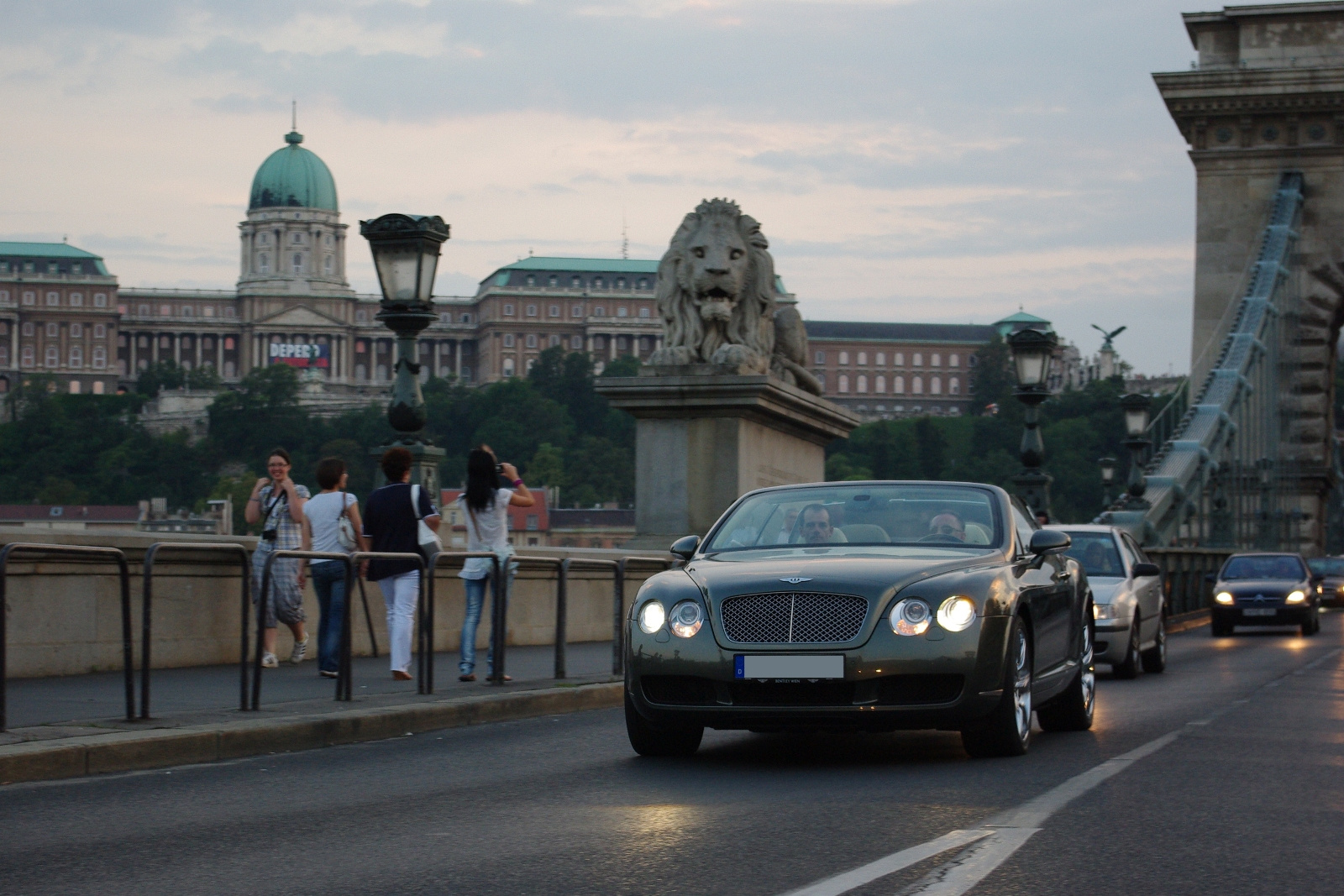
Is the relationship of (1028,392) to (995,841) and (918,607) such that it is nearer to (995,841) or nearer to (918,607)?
(918,607)

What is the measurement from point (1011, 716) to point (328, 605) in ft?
18.1

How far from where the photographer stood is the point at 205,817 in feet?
24.4

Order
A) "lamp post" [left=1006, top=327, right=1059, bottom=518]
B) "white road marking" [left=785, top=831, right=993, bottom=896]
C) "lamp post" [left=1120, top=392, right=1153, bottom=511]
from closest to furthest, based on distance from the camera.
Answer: "white road marking" [left=785, top=831, right=993, bottom=896] < "lamp post" [left=1006, top=327, right=1059, bottom=518] < "lamp post" [left=1120, top=392, right=1153, bottom=511]

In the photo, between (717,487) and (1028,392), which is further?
(1028,392)

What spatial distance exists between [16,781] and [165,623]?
5.16 meters

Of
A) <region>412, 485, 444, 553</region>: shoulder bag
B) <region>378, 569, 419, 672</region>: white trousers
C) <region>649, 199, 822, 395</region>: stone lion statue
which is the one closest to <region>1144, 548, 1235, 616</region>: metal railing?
<region>649, 199, 822, 395</region>: stone lion statue

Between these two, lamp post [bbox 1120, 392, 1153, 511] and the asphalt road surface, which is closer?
the asphalt road surface

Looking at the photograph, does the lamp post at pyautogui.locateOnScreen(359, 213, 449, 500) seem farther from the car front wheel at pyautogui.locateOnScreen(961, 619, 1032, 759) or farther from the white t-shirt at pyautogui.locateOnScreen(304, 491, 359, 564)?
the car front wheel at pyautogui.locateOnScreen(961, 619, 1032, 759)

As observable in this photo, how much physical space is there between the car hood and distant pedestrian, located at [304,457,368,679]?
4.28 m

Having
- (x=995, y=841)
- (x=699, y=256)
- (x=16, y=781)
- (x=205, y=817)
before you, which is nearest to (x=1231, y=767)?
(x=995, y=841)

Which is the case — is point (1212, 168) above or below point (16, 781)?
above

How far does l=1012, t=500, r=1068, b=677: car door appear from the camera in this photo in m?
9.64

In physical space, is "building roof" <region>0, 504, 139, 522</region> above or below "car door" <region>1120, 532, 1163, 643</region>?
below

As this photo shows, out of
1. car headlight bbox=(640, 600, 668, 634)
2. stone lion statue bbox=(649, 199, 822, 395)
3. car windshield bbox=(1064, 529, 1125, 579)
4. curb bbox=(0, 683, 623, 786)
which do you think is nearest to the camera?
curb bbox=(0, 683, 623, 786)
